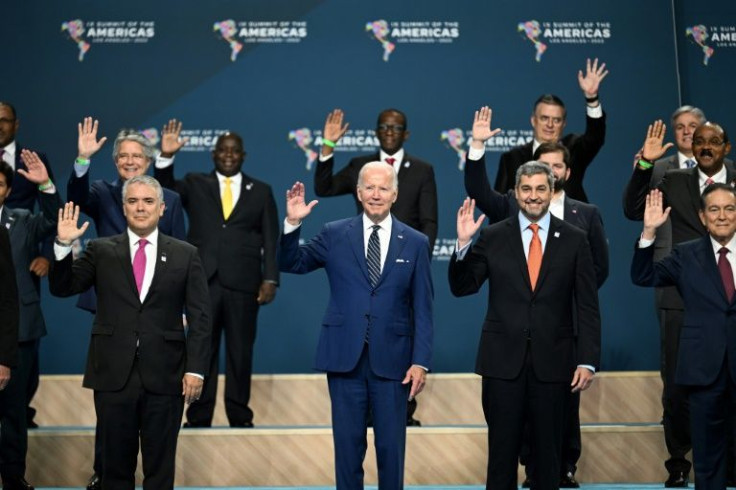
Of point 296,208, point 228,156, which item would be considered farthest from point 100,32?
point 296,208

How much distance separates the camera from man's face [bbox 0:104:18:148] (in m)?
6.45

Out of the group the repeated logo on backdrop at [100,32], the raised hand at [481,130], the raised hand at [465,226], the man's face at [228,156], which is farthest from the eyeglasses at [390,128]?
the repeated logo on backdrop at [100,32]

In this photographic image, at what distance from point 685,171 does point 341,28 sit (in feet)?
11.4

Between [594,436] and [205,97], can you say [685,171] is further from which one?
[205,97]

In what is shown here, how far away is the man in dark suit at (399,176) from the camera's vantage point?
6.52 meters

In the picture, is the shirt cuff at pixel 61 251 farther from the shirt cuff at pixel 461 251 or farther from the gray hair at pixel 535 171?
the gray hair at pixel 535 171

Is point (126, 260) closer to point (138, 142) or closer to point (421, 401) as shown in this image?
point (138, 142)

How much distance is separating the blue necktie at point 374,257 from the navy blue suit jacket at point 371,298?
21mm

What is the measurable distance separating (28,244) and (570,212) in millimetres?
2725

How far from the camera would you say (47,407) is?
7160mm

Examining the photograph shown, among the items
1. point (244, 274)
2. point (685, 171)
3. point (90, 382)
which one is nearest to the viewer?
point (90, 382)

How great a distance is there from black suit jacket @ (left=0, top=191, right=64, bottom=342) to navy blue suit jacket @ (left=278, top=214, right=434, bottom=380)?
5.23ft

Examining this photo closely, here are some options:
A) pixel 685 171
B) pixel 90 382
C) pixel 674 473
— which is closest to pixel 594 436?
pixel 674 473

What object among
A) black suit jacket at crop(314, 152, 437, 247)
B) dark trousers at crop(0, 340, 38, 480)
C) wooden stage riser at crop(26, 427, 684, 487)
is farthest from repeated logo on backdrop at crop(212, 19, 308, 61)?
dark trousers at crop(0, 340, 38, 480)
